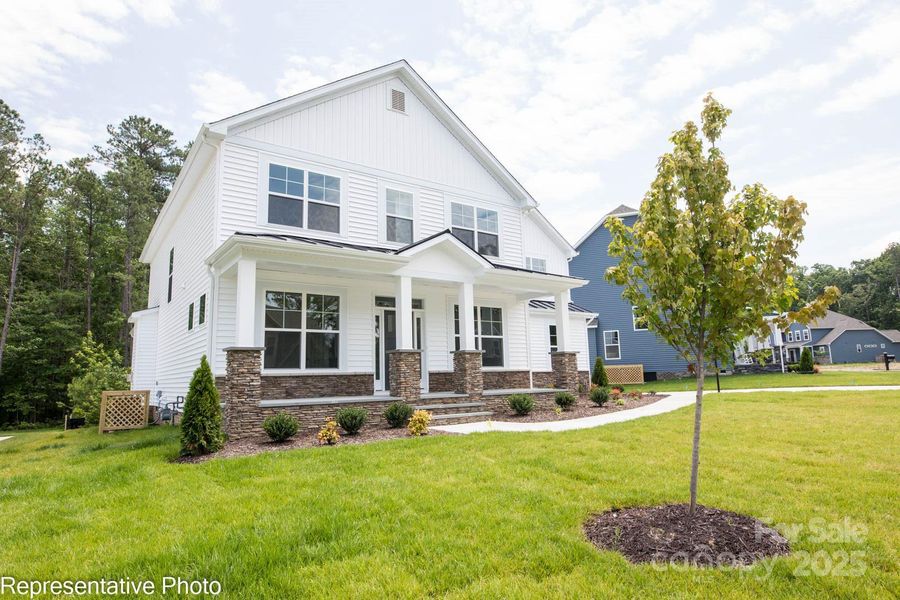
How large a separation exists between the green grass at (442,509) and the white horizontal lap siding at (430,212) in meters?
6.90

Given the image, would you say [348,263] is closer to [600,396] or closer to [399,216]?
[399,216]

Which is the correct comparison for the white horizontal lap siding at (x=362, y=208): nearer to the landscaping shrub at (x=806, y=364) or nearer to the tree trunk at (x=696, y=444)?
the tree trunk at (x=696, y=444)

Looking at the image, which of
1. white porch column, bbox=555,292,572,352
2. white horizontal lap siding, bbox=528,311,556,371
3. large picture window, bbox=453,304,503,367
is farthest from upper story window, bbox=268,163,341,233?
white horizontal lap siding, bbox=528,311,556,371

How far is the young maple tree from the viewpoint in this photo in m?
3.60

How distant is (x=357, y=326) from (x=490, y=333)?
438cm

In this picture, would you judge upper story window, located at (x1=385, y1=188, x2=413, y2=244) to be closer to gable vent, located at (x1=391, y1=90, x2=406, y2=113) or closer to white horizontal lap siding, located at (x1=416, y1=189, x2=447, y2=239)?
white horizontal lap siding, located at (x1=416, y1=189, x2=447, y2=239)

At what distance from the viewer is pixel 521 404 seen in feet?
35.3

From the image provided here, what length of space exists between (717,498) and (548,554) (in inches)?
82.3

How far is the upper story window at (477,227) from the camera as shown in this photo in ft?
45.6

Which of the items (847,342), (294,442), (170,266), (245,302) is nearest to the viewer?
(294,442)

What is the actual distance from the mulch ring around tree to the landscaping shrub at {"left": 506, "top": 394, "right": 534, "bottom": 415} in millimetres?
6599

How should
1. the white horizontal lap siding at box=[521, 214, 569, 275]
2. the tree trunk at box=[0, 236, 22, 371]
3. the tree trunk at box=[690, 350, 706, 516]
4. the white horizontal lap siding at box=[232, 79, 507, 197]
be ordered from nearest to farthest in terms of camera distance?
the tree trunk at box=[690, 350, 706, 516] < the white horizontal lap siding at box=[232, 79, 507, 197] < the white horizontal lap siding at box=[521, 214, 569, 275] < the tree trunk at box=[0, 236, 22, 371]

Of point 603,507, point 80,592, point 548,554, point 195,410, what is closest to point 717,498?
point 603,507

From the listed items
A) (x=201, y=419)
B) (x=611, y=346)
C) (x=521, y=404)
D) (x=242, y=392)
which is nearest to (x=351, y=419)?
(x=242, y=392)
